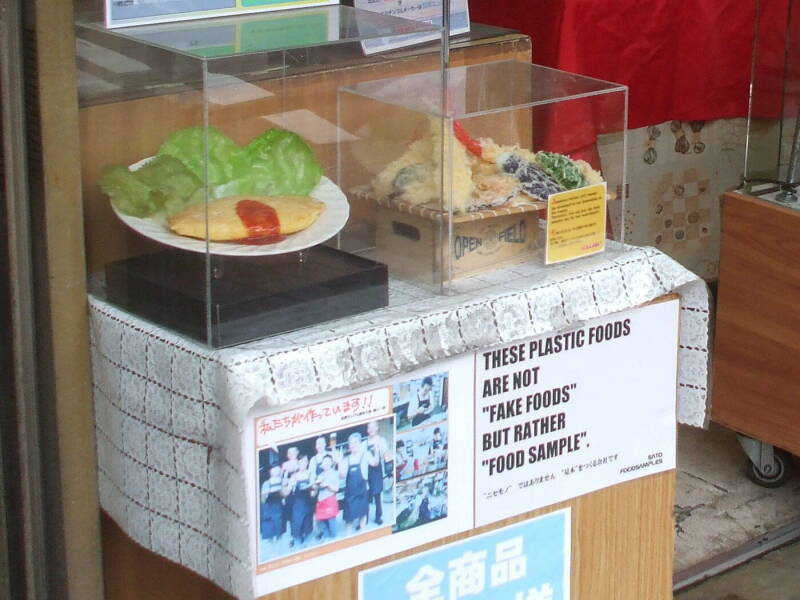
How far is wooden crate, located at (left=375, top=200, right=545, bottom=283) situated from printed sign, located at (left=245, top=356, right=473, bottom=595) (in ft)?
0.40

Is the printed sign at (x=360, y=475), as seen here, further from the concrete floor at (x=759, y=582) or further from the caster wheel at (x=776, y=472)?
the caster wheel at (x=776, y=472)

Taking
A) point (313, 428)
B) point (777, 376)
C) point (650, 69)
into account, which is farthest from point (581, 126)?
point (650, 69)


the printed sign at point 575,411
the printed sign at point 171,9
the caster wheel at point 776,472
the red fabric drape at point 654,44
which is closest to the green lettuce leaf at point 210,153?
the printed sign at point 171,9

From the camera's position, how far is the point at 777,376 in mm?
2438

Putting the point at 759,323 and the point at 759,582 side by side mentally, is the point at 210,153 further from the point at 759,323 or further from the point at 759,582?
the point at 759,582

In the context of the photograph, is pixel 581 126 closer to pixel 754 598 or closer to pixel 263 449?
pixel 263 449

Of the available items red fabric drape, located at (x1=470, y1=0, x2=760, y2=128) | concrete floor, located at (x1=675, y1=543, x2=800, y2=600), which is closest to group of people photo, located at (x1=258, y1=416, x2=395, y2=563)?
concrete floor, located at (x1=675, y1=543, x2=800, y2=600)

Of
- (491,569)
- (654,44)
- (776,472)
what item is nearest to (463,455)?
(491,569)

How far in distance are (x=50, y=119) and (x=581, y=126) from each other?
656 millimetres

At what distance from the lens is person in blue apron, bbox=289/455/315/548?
55.9 inches

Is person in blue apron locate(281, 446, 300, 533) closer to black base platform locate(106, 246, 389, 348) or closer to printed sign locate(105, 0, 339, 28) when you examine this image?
black base platform locate(106, 246, 389, 348)

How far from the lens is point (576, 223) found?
162 cm

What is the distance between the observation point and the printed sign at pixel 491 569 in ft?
5.05

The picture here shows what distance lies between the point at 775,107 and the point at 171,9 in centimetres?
132
